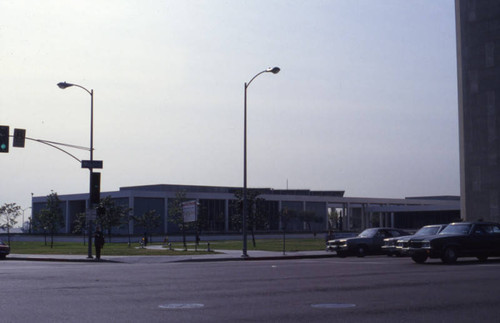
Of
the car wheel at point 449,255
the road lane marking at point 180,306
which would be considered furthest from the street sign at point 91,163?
the road lane marking at point 180,306

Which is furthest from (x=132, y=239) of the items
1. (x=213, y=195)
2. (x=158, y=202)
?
(x=213, y=195)

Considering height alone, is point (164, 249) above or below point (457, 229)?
below

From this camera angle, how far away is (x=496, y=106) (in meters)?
62.6

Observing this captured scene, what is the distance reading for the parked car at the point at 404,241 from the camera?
2630 centimetres

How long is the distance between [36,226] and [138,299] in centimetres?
7636

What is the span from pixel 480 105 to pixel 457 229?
4065cm

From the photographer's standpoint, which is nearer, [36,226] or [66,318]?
[66,318]

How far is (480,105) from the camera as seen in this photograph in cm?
6375

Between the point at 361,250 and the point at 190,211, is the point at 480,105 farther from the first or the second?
the point at 361,250

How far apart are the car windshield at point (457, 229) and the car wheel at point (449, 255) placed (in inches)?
41.8

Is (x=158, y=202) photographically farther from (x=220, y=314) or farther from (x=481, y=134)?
(x=220, y=314)

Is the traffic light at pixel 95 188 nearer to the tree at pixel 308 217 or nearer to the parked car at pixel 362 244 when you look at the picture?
the parked car at pixel 362 244

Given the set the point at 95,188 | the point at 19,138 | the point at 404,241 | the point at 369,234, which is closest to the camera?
the point at 404,241

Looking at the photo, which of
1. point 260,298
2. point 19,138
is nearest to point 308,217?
point 19,138
